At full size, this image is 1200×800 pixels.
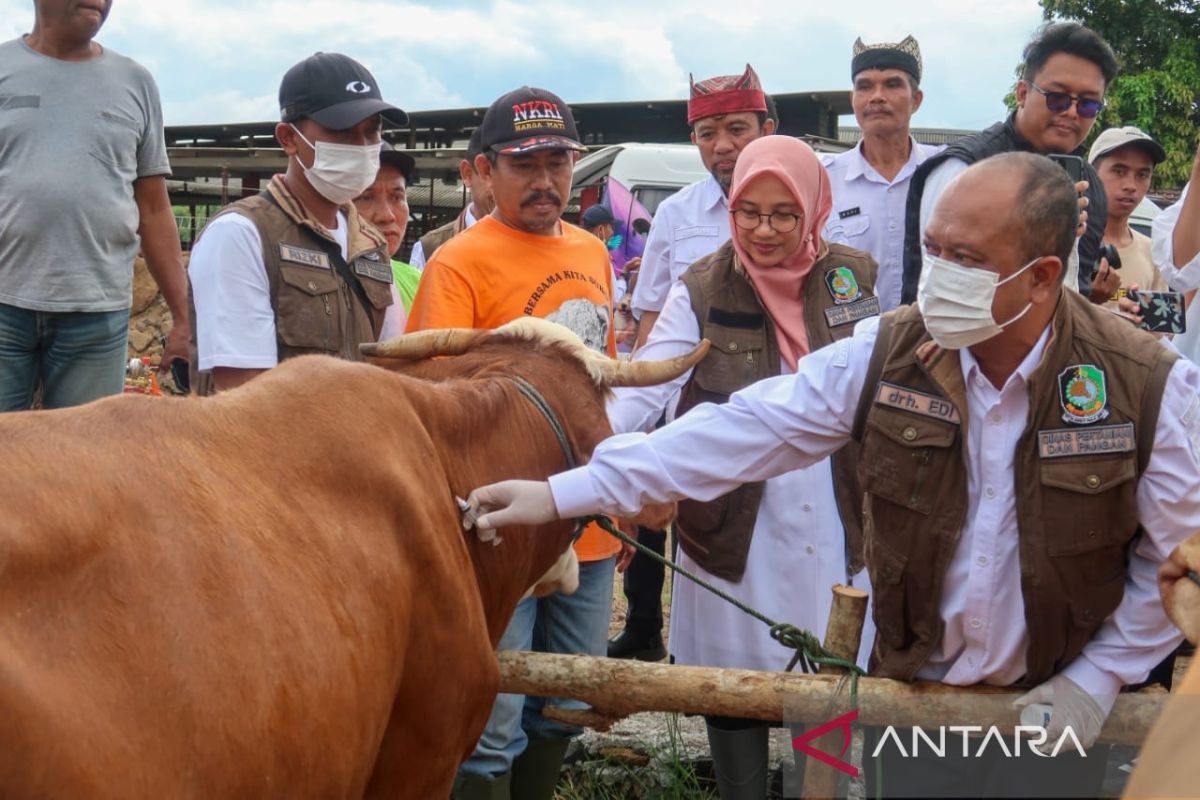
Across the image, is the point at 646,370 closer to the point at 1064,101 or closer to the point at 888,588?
the point at 888,588

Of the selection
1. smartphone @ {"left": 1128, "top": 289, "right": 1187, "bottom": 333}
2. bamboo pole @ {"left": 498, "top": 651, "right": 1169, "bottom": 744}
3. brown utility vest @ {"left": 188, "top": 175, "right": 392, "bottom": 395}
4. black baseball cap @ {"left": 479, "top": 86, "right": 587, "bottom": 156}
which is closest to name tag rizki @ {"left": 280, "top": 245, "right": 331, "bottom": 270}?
brown utility vest @ {"left": 188, "top": 175, "right": 392, "bottom": 395}

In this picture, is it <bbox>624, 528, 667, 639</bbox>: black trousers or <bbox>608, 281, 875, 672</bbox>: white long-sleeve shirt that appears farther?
<bbox>624, 528, 667, 639</bbox>: black trousers

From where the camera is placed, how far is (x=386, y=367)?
332 centimetres

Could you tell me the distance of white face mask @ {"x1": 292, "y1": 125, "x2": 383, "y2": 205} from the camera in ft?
12.9

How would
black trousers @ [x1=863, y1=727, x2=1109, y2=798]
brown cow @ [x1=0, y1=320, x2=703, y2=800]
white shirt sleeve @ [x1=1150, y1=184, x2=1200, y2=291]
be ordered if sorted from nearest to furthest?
brown cow @ [x1=0, y1=320, x2=703, y2=800]
black trousers @ [x1=863, y1=727, x2=1109, y2=798]
white shirt sleeve @ [x1=1150, y1=184, x2=1200, y2=291]

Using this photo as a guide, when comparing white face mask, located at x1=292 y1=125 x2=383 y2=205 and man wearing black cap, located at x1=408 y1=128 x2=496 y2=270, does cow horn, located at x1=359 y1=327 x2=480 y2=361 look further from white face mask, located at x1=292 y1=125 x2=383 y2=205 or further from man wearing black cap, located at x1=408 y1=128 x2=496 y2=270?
man wearing black cap, located at x1=408 y1=128 x2=496 y2=270

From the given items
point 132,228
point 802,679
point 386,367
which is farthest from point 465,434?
point 132,228

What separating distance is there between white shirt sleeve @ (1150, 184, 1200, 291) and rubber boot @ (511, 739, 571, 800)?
8.88 feet

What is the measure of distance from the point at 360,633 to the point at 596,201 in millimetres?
10957

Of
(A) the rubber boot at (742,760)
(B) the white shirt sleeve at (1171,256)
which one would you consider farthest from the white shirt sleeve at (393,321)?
(B) the white shirt sleeve at (1171,256)

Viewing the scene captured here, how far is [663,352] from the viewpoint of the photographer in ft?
12.8

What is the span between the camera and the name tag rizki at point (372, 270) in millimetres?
3971

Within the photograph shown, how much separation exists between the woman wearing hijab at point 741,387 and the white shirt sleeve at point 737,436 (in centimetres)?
62

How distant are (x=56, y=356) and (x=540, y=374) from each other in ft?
7.12
